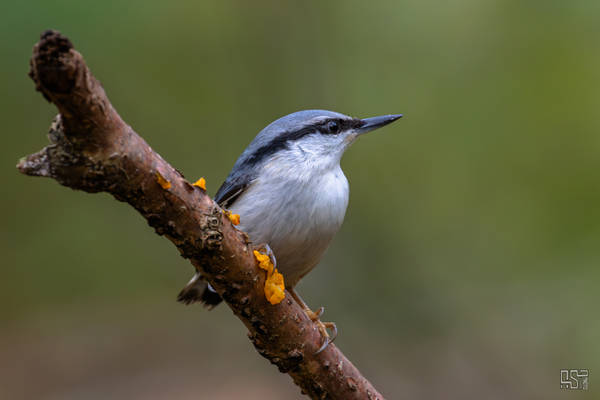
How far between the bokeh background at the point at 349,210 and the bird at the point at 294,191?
3.87 feet

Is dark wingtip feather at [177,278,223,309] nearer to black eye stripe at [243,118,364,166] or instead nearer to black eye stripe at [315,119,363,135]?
black eye stripe at [243,118,364,166]

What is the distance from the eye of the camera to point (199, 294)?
9.98 ft

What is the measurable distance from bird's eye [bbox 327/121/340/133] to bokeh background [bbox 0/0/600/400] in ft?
3.63

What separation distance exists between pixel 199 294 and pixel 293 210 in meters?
0.87

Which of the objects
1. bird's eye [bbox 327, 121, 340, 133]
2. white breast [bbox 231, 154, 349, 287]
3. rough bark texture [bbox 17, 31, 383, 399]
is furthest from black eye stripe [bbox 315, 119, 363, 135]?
rough bark texture [bbox 17, 31, 383, 399]

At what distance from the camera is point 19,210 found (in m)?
4.06

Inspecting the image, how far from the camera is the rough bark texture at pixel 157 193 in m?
1.32

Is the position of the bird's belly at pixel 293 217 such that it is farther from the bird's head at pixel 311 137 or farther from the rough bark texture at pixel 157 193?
the rough bark texture at pixel 157 193

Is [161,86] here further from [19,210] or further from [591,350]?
[591,350]

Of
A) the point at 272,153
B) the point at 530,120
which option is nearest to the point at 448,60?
the point at 530,120

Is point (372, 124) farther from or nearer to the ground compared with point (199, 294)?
farther from the ground

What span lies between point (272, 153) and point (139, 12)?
1.60m

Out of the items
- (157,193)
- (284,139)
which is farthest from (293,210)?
(157,193)

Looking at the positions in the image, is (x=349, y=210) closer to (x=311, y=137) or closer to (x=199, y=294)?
(x=311, y=137)
